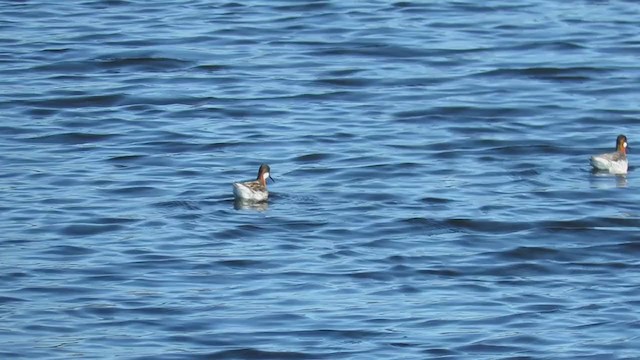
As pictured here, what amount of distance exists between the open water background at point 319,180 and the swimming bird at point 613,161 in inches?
6.2

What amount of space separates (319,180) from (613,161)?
322 cm

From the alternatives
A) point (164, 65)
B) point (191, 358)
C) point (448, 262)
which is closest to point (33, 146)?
point (164, 65)

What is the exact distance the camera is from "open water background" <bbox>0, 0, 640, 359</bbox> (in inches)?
553

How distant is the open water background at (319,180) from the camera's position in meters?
14.0

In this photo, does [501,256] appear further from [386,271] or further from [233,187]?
[233,187]

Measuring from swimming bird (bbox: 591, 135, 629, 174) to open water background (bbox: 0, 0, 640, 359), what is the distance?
0.16m

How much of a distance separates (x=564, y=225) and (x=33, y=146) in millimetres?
6728

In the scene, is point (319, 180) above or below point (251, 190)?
below

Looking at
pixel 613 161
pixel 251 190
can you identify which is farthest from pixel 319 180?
pixel 613 161

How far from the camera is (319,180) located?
19328 mm

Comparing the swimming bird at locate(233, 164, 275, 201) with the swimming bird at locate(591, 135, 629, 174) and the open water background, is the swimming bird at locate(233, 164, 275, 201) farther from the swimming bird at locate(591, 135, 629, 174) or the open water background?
the swimming bird at locate(591, 135, 629, 174)

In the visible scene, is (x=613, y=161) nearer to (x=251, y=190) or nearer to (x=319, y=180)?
(x=319, y=180)

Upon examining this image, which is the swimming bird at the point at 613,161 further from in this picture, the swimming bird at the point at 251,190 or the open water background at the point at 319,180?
the swimming bird at the point at 251,190

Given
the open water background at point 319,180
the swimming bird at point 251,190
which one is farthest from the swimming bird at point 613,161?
the swimming bird at point 251,190
